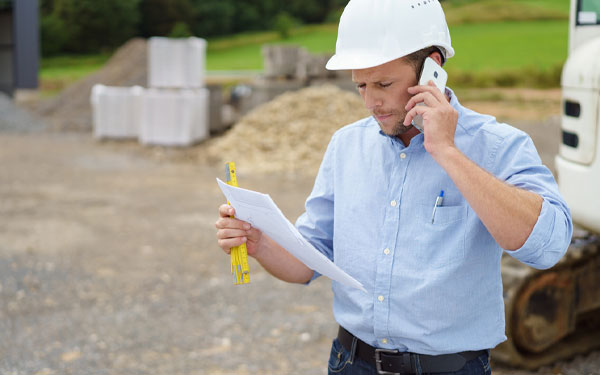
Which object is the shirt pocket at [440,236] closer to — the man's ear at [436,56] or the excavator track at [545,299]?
the man's ear at [436,56]

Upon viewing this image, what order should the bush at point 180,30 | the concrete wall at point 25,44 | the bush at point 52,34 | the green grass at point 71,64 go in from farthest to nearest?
the bush at point 52,34
the bush at point 180,30
the green grass at point 71,64
the concrete wall at point 25,44

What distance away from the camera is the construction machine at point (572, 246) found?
13.1 feet

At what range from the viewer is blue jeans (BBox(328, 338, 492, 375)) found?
6.69ft

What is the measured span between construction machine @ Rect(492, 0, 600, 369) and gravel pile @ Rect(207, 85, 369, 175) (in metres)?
9.04

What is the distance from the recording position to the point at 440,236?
6.53 ft

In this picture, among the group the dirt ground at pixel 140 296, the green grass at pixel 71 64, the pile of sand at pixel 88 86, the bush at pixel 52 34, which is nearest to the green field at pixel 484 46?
the green grass at pixel 71 64

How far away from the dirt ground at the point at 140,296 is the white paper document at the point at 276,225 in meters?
2.78

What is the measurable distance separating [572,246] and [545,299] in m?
0.36

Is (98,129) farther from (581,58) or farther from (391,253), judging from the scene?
(391,253)

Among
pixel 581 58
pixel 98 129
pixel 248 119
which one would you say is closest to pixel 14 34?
pixel 98 129

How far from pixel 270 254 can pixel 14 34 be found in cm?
2576

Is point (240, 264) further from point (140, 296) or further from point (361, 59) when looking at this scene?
point (140, 296)

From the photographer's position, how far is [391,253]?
6.67ft

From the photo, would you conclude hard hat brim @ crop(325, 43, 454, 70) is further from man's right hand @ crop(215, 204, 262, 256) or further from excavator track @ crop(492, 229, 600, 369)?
excavator track @ crop(492, 229, 600, 369)
